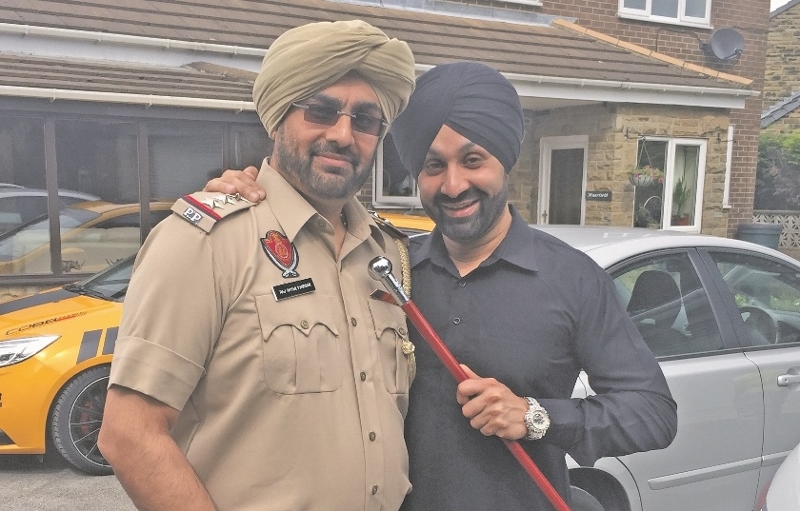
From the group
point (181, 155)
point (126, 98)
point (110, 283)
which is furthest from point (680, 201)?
point (110, 283)

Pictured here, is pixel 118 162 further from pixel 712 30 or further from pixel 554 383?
pixel 712 30

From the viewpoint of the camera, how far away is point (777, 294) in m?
3.52

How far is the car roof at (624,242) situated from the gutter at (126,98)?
379 cm

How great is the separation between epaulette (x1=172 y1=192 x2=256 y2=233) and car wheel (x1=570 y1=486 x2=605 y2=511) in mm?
1824

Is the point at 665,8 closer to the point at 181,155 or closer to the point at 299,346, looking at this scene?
the point at 181,155

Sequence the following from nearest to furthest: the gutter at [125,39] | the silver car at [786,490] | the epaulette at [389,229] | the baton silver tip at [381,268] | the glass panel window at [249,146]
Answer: the baton silver tip at [381,268], the epaulette at [389,229], the silver car at [786,490], the gutter at [125,39], the glass panel window at [249,146]

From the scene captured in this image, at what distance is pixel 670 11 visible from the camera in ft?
35.9

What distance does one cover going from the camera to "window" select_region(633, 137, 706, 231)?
981 centimetres

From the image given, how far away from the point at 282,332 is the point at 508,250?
24.8 inches

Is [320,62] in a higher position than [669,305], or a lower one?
higher

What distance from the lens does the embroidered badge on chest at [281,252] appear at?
1428 millimetres

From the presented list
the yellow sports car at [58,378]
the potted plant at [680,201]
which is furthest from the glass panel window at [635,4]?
the yellow sports car at [58,378]

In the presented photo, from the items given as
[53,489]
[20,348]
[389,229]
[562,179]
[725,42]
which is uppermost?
[725,42]

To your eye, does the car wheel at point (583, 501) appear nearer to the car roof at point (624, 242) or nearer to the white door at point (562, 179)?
the car roof at point (624, 242)
